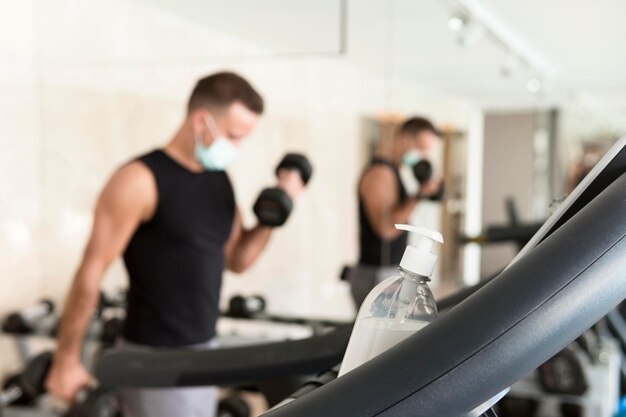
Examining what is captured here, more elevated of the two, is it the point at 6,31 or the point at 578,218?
the point at 6,31

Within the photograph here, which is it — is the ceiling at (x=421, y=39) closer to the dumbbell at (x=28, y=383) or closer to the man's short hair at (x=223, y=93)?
the man's short hair at (x=223, y=93)

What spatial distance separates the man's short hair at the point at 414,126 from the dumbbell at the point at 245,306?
1.01 m

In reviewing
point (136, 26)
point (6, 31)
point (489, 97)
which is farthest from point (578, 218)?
point (489, 97)

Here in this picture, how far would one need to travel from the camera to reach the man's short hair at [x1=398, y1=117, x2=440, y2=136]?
132 inches

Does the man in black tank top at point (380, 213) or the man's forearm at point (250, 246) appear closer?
the man's forearm at point (250, 246)

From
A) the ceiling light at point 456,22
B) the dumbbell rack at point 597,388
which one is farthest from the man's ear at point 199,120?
the ceiling light at point 456,22

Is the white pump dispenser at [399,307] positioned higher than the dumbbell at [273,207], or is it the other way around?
the white pump dispenser at [399,307]

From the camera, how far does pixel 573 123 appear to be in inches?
159

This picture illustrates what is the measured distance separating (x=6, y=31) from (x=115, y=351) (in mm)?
2747

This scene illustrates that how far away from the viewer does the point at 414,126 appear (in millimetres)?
3383

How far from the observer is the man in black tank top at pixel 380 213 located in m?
3.17

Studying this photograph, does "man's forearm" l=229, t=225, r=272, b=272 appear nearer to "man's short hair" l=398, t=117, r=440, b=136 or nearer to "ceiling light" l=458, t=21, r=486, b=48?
"man's short hair" l=398, t=117, r=440, b=136

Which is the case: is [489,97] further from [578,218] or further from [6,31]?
[578,218]

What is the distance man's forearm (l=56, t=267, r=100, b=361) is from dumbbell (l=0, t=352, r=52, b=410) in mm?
1013
